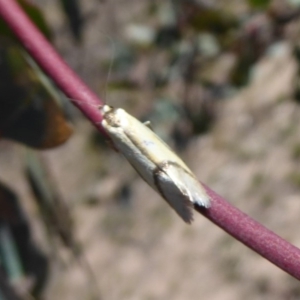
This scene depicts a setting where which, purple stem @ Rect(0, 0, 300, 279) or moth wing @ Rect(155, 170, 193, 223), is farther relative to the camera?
moth wing @ Rect(155, 170, 193, 223)

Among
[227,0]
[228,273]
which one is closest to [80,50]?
[227,0]

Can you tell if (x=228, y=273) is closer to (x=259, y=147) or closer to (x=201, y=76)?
(x=259, y=147)

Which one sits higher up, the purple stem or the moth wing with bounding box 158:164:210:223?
the purple stem

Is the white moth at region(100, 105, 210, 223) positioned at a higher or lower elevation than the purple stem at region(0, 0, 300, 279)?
lower
